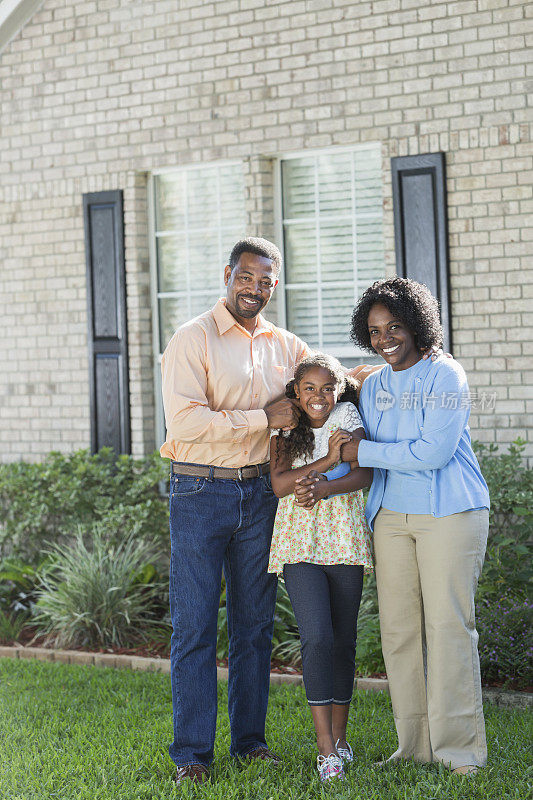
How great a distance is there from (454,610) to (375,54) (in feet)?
14.3

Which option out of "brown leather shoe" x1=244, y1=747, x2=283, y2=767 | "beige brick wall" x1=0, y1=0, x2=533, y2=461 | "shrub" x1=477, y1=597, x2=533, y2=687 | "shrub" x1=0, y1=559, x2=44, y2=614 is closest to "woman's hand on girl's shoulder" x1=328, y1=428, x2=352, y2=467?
"brown leather shoe" x1=244, y1=747, x2=283, y2=767

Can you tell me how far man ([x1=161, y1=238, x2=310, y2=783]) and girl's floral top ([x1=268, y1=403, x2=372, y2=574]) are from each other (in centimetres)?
13

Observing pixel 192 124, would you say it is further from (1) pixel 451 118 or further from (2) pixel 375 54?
(1) pixel 451 118

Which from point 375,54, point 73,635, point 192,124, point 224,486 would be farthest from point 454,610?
point 192,124

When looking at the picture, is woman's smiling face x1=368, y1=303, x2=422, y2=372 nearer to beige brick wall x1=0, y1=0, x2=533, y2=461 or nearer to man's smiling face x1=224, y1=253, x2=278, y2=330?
man's smiling face x1=224, y1=253, x2=278, y2=330

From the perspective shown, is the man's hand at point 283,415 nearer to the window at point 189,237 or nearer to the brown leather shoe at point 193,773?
the brown leather shoe at point 193,773

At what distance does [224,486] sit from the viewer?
3.96m

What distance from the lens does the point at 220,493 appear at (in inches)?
155

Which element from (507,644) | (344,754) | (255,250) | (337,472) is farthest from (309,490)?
(507,644)

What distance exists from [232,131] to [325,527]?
4286mm

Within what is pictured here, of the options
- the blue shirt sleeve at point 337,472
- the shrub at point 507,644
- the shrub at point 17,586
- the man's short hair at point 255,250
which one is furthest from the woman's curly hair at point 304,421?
the shrub at point 17,586

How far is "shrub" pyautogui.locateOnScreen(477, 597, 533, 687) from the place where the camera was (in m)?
5.09

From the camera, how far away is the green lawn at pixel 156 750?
377cm

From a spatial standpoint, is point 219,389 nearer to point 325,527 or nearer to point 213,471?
point 213,471
